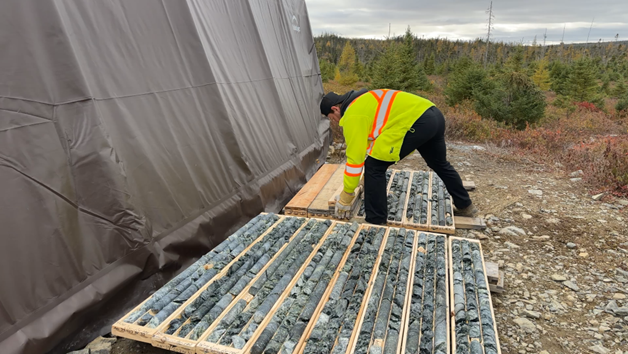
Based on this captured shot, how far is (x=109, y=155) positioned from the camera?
8.46ft

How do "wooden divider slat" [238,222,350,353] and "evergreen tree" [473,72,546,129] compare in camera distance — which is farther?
"evergreen tree" [473,72,546,129]

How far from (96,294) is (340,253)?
186cm

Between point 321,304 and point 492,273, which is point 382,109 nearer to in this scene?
point 492,273

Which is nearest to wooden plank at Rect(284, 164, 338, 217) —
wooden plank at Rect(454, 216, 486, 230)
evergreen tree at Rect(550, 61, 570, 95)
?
wooden plank at Rect(454, 216, 486, 230)

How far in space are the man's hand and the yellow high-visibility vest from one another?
491 mm

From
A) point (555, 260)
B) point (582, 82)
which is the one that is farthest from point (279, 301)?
point (582, 82)

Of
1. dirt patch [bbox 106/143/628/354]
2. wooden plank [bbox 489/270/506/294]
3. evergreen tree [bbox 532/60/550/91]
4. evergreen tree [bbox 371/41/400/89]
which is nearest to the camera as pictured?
dirt patch [bbox 106/143/628/354]

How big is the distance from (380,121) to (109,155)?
237 cm

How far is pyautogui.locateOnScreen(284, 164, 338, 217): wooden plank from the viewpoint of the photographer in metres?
4.41

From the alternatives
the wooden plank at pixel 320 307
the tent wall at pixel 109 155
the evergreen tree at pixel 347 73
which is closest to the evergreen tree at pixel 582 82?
the evergreen tree at pixel 347 73

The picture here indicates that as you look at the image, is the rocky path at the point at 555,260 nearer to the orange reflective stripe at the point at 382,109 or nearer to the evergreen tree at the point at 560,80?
the orange reflective stripe at the point at 382,109

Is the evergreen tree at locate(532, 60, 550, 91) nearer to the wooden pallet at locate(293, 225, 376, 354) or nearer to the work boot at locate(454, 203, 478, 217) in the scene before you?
the work boot at locate(454, 203, 478, 217)

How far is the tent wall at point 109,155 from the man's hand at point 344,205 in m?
0.98

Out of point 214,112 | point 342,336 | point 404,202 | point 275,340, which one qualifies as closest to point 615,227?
point 404,202
